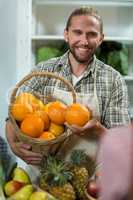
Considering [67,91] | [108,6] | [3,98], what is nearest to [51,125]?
[67,91]

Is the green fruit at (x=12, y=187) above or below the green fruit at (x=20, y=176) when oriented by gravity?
above

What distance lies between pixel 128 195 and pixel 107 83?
1268mm

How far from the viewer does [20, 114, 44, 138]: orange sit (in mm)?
1115

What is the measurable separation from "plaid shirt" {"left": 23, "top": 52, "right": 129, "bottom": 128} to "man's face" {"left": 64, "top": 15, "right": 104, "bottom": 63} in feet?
0.15

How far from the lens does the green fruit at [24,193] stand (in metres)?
1.03

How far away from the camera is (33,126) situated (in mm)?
1111

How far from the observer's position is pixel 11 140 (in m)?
1.37

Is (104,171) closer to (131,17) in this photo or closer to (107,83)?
(107,83)

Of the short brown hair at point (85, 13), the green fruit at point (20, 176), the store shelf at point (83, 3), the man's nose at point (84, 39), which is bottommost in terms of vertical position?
the green fruit at point (20, 176)

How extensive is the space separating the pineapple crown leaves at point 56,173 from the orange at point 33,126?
0.33 feet

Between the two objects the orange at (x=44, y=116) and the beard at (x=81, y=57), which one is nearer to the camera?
the orange at (x=44, y=116)

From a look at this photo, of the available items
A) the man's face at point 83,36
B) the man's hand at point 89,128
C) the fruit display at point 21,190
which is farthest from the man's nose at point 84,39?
the fruit display at point 21,190

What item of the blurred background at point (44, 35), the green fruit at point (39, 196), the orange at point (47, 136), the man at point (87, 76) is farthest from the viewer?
the blurred background at point (44, 35)

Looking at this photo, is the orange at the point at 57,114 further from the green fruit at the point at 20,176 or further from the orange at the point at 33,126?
the green fruit at the point at 20,176
